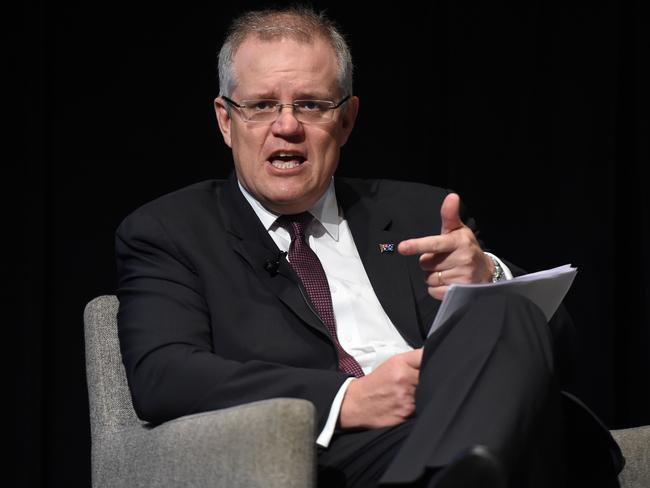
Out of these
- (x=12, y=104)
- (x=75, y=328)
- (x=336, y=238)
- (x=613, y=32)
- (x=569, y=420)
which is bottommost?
(x=75, y=328)

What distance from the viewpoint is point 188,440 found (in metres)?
1.82

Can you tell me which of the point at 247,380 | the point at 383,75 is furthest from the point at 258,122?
the point at 383,75

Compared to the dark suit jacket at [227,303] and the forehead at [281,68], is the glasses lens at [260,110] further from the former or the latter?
the dark suit jacket at [227,303]

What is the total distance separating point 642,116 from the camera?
349 centimetres

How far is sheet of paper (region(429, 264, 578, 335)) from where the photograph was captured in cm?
177

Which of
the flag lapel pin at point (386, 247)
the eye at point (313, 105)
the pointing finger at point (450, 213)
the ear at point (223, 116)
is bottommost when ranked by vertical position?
the flag lapel pin at point (386, 247)

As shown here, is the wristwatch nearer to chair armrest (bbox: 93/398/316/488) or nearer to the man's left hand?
the man's left hand

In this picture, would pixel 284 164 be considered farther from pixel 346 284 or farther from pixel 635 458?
pixel 635 458

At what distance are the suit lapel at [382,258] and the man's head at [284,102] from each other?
0.39ft

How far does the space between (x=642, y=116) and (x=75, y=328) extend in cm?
190

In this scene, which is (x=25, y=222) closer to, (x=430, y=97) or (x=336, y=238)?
(x=336, y=238)

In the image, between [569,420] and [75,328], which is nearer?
[569,420]

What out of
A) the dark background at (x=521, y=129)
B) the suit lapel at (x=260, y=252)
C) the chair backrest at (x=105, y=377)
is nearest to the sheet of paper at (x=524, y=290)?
the suit lapel at (x=260, y=252)

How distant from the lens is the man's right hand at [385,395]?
185 centimetres
